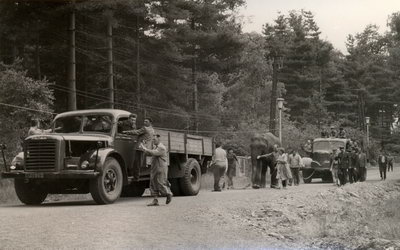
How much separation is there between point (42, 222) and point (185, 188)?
8.51 m

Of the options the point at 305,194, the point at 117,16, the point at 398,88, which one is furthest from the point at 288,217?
the point at 398,88

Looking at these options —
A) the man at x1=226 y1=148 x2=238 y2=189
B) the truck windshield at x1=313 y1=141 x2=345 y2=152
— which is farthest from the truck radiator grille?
the truck windshield at x1=313 y1=141 x2=345 y2=152

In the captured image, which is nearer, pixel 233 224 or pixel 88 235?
pixel 88 235

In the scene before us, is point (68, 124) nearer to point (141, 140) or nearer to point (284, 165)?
point (141, 140)

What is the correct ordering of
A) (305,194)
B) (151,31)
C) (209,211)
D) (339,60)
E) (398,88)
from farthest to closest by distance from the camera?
(339,60) < (398,88) < (151,31) < (305,194) < (209,211)

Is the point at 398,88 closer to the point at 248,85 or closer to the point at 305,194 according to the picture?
the point at 248,85

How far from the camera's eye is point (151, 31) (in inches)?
1727

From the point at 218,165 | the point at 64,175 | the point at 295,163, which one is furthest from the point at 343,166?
the point at 64,175

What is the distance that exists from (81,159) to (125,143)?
6.33ft

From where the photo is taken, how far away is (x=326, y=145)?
111ft

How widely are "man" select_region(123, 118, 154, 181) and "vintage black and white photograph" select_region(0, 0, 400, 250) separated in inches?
1.6

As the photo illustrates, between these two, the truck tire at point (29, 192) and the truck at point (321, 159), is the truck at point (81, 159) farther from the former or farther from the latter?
the truck at point (321, 159)

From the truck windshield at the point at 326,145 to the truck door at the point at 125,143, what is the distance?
18.9 m

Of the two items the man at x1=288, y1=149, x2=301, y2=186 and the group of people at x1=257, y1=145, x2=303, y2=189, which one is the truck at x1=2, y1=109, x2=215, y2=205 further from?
the man at x1=288, y1=149, x2=301, y2=186
